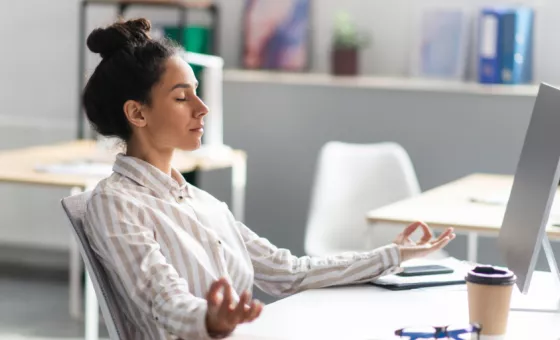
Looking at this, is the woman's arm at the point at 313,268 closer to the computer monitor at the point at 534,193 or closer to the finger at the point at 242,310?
the computer monitor at the point at 534,193

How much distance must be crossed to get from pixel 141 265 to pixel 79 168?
8.30 ft

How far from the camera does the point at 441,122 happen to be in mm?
4863

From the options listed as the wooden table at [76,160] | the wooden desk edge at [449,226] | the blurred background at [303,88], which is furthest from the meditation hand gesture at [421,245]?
the blurred background at [303,88]

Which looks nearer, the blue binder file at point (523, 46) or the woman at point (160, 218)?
the woman at point (160, 218)

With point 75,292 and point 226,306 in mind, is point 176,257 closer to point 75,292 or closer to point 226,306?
point 226,306

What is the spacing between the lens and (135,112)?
2078 millimetres

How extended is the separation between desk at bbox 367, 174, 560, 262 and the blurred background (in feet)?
2.17

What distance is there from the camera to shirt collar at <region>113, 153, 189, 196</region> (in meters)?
2.07

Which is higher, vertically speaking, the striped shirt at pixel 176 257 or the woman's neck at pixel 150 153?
the woman's neck at pixel 150 153

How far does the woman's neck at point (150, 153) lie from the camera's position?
211 cm

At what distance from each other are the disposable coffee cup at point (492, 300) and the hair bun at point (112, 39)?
78 centimetres

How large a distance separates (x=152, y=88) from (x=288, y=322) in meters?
0.51

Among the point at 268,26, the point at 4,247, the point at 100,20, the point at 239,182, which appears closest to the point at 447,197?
the point at 239,182

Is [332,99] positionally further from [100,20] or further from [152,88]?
[152,88]
